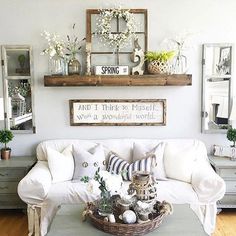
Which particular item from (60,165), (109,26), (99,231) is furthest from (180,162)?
(109,26)

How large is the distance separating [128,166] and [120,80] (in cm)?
99

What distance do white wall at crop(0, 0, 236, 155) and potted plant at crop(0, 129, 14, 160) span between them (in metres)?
0.17

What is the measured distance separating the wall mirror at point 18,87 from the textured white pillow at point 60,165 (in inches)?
27.1

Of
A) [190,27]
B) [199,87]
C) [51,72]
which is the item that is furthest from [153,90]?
[51,72]

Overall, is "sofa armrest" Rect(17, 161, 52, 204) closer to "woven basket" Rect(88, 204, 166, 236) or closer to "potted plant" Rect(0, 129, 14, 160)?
"potted plant" Rect(0, 129, 14, 160)

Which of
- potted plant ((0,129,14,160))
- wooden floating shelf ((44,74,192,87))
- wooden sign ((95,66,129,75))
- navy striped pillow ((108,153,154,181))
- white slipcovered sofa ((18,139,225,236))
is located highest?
wooden sign ((95,66,129,75))

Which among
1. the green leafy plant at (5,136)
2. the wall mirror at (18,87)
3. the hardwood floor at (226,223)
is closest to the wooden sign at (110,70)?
the wall mirror at (18,87)

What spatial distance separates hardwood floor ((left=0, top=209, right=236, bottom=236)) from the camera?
3.43 metres

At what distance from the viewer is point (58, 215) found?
261 cm

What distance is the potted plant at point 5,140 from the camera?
396cm

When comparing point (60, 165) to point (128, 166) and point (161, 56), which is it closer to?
point (128, 166)

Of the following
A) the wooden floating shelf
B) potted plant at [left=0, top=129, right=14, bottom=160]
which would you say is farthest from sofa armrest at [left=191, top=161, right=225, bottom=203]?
potted plant at [left=0, top=129, right=14, bottom=160]

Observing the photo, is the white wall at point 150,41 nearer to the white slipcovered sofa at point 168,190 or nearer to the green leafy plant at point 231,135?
the green leafy plant at point 231,135

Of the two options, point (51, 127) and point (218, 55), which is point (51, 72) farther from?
point (218, 55)
